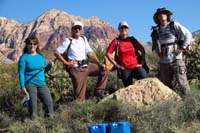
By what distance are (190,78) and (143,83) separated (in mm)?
3134

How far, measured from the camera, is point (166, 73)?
32.3ft

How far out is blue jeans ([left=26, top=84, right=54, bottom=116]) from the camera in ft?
29.8

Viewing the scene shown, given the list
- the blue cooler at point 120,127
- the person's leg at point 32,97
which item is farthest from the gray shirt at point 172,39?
the blue cooler at point 120,127

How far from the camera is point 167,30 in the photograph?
31.0ft

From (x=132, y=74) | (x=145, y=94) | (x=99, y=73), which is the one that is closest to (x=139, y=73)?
(x=132, y=74)

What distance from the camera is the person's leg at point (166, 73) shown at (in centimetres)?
973

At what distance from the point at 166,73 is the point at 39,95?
2.41 metres

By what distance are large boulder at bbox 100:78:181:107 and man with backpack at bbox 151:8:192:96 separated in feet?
1.88

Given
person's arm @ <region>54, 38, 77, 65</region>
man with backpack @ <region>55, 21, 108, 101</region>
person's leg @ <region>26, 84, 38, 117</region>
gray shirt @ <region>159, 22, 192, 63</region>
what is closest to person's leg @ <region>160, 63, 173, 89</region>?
gray shirt @ <region>159, 22, 192, 63</region>

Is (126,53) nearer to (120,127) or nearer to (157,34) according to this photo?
(157,34)

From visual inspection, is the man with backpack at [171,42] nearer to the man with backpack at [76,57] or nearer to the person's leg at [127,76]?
the person's leg at [127,76]

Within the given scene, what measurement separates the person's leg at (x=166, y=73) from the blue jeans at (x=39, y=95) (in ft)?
7.22

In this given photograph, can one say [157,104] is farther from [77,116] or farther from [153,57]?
[153,57]

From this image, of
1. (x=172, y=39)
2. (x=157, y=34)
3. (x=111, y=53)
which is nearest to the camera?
(x=172, y=39)
